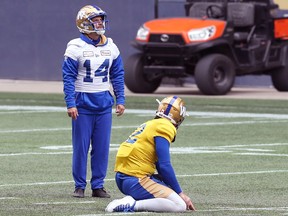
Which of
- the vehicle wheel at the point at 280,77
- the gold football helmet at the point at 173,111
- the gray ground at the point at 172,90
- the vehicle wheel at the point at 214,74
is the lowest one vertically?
the gray ground at the point at 172,90

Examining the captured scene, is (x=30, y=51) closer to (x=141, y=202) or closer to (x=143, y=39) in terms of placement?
(x=143, y=39)

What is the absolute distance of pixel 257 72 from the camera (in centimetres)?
2745

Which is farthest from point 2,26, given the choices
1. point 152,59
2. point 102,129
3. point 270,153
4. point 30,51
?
point 102,129

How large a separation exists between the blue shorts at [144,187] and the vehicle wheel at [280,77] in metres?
17.6

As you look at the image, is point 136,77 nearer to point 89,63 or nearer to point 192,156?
point 192,156

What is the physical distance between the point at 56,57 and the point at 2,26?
173cm

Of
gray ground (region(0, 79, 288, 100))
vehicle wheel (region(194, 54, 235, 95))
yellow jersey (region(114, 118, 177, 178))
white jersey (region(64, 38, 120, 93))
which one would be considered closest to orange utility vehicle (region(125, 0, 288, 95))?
vehicle wheel (region(194, 54, 235, 95))

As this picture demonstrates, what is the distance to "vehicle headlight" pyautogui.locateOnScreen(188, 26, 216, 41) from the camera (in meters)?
26.0

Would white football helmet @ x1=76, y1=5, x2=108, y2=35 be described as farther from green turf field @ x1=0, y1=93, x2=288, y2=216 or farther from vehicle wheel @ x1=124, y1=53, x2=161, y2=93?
vehicle wheel @ x1=124, y1=53, x2=161, y2=93

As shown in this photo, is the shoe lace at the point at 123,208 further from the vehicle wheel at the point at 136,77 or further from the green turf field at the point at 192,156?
the vehicle wheel at the point at 136,77

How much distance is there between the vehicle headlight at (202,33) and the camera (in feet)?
85.5

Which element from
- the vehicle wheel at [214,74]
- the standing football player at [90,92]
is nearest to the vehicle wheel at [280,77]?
the vehicle wheel at [214,74]

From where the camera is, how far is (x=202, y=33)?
26109 millimetres

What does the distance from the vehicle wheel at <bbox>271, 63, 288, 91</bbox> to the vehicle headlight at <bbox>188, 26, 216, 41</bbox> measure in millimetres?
2321
